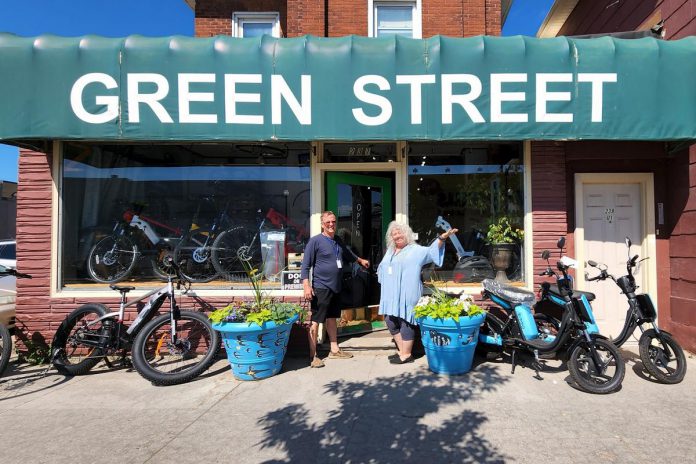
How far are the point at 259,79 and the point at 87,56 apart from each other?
2.00 m

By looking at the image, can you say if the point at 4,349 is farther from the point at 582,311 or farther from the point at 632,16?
the point at 632,16

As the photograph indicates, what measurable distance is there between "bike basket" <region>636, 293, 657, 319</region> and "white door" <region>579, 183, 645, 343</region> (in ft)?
4.63

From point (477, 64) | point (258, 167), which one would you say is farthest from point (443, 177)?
point (258, 167)

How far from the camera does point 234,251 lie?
596 centimetres

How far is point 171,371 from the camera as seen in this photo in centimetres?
456

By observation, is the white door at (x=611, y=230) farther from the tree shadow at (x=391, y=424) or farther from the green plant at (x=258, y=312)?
the green plant at (x=258, y=312)

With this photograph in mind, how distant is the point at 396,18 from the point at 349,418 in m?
6.67

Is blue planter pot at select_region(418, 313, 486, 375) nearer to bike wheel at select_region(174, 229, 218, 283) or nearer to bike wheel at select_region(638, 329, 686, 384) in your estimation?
bike wheel at select_region(638, 329, 686, 384)

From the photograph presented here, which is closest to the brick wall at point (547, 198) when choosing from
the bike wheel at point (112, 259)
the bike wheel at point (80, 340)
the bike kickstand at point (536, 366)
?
the bike kickstand at point (536, 366)

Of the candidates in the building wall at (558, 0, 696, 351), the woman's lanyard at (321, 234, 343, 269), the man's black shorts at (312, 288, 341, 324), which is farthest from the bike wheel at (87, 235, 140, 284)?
the building wall at (558, 0, 696, 351)

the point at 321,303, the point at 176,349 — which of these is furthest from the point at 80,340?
the point at 321,303

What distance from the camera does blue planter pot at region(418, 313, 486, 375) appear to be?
14.0 feet

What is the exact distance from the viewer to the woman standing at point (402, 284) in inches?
184

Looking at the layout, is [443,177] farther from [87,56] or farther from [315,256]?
[87,56]
